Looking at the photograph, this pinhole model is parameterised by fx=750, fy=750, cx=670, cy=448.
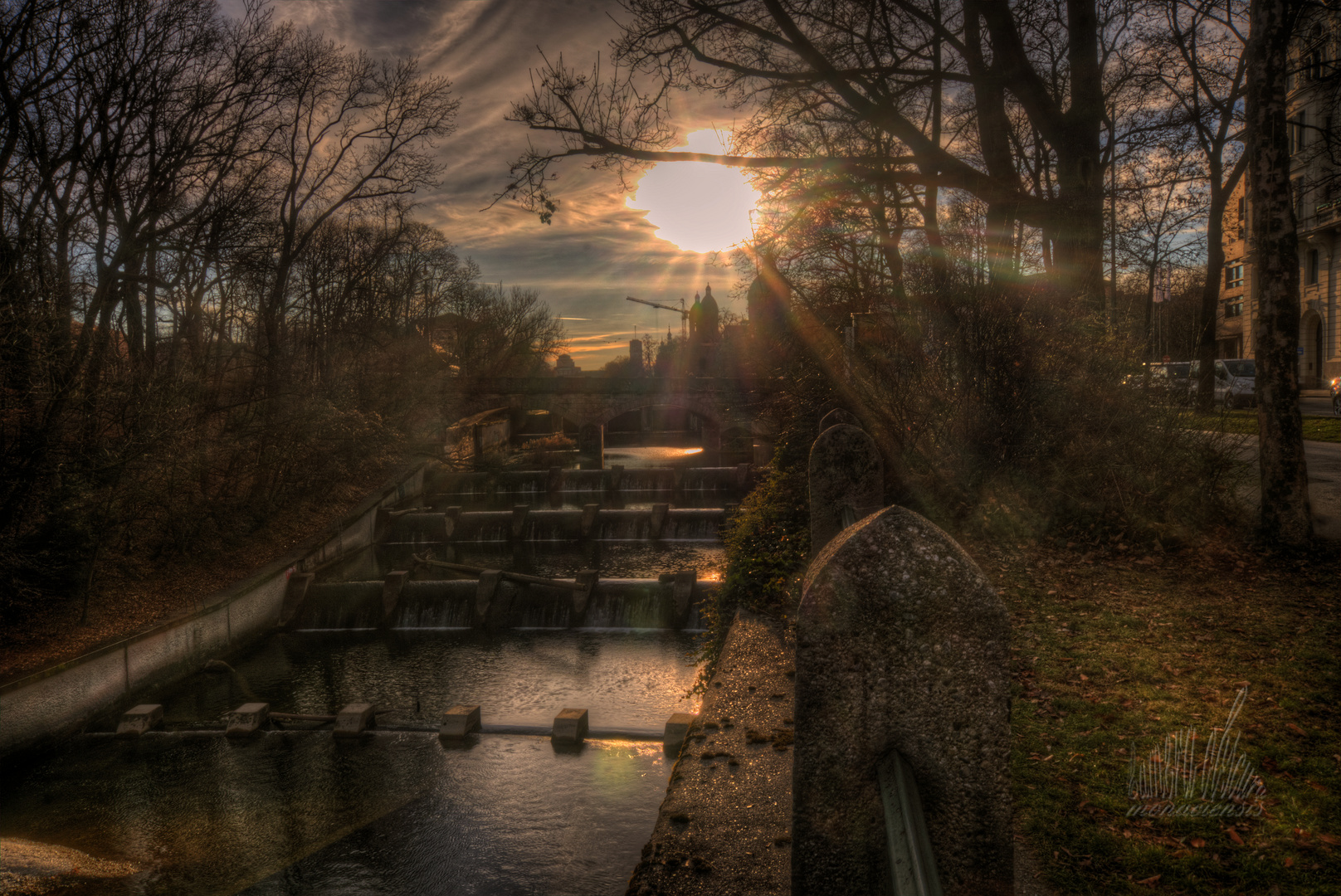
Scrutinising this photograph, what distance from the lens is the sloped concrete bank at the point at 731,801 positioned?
122 inches

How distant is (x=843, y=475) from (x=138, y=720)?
34.9ft

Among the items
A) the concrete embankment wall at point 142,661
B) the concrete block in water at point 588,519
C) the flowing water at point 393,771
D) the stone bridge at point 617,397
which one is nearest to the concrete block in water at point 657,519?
the concrete block in water at point 588,519

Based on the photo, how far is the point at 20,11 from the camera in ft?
38.7

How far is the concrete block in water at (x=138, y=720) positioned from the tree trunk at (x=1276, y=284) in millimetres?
13799

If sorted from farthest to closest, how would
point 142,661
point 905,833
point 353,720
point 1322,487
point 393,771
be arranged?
point 142,661
point 353,720
point 1322,487
point 393,771
point 905,833

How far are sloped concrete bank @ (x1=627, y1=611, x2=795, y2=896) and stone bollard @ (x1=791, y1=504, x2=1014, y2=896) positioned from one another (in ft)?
4.98

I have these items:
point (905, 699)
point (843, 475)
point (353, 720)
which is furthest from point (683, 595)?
point (905, 699)

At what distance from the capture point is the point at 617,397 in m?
42.1

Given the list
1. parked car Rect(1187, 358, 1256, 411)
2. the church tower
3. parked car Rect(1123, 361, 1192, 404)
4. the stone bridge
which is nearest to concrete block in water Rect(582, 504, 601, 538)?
parked car Rect(1123, 361, 1192, 404)

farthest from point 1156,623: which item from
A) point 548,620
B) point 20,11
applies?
point 20,11

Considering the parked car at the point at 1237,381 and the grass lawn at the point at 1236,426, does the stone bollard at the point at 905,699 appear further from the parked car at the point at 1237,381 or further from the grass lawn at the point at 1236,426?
the parked car at the point at 1237,381

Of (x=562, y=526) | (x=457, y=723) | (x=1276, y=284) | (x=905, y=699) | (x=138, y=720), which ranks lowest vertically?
(x=138, y=720)

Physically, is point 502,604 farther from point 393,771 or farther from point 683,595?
point 393,771

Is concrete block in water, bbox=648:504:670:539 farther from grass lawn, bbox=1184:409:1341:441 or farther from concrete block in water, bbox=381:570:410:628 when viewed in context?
grass lawn, bbox=1184:409:1341:441
